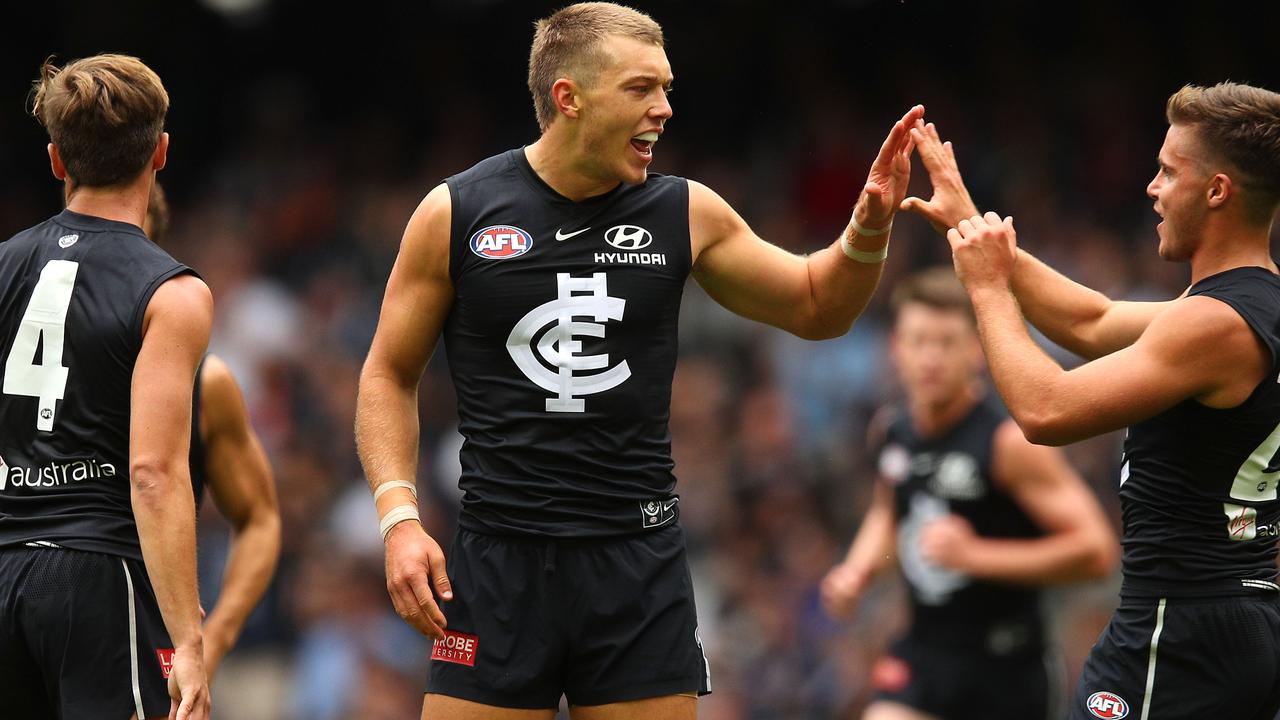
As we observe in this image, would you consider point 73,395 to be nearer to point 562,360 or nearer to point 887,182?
point 562,360

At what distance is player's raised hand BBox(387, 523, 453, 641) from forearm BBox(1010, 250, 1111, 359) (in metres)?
2.11

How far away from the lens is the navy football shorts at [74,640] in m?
4.25

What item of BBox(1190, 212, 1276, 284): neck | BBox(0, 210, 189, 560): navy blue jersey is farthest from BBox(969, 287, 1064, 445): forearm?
BBox(0, 210, 189, 560): navy blue jersey

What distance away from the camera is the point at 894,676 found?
22.6 feet

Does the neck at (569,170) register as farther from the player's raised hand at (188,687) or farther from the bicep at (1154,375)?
the player's raised hand at (188,687)

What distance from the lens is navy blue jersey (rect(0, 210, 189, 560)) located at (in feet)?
14.2

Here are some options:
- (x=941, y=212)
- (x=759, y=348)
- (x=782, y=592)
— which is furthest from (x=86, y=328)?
(x=759, y=348)

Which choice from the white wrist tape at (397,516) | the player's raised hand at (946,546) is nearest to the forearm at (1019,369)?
the white wrist tape at (397,516)

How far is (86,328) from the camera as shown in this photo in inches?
170

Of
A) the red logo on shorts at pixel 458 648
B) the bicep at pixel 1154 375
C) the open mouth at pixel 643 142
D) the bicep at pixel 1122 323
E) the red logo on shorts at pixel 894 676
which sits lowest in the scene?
the red logo on shorts at pixel 894 676

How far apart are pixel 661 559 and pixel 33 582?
1775mm

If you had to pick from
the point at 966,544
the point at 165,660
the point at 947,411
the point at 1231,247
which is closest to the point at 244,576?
the point at 165,660

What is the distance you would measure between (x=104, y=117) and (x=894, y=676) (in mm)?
4252

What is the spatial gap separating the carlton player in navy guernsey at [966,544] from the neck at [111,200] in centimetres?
363
